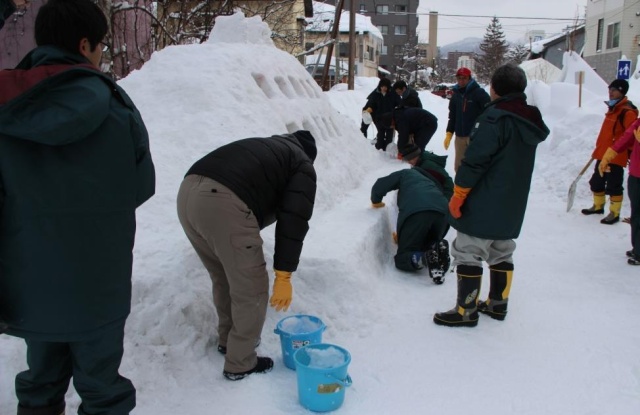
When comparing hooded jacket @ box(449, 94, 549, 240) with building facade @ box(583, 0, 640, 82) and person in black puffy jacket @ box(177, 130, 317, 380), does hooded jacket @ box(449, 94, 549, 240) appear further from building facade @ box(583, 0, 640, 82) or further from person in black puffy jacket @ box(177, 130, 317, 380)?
building facade @ box(583, 0, 640, 82)

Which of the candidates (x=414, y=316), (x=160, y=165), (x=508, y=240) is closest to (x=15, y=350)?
(x=160, y=165)

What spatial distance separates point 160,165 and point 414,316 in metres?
2.43

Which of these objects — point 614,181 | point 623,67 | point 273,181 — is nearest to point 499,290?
point 273,181

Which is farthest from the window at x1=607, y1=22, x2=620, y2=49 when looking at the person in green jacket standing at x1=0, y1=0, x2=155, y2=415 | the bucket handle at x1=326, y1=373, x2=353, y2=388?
the person in green jacket standing at x1=0, y1=0, x2=155, y2=415

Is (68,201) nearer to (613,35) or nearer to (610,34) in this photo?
(613,35)

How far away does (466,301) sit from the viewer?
3.77m

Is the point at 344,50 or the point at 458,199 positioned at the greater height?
the point at 344,50

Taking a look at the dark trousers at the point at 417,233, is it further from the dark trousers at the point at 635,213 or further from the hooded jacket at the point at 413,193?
the dark trousers at the point at 635,213

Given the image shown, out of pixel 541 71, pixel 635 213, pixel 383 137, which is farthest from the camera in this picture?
pixel 541 71

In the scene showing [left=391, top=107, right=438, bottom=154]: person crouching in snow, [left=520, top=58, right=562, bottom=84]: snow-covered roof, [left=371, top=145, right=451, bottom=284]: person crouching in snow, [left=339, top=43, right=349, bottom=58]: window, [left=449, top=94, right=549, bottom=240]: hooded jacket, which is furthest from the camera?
[left=339, top=43, right=349, bottom=58]: window

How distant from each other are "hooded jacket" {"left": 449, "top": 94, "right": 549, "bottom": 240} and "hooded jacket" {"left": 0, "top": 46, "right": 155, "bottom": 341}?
2431mm

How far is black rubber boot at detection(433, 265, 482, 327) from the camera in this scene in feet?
12.3

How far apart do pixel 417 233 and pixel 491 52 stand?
170ft

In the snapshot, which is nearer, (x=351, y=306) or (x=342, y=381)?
(x=342, y=381)
